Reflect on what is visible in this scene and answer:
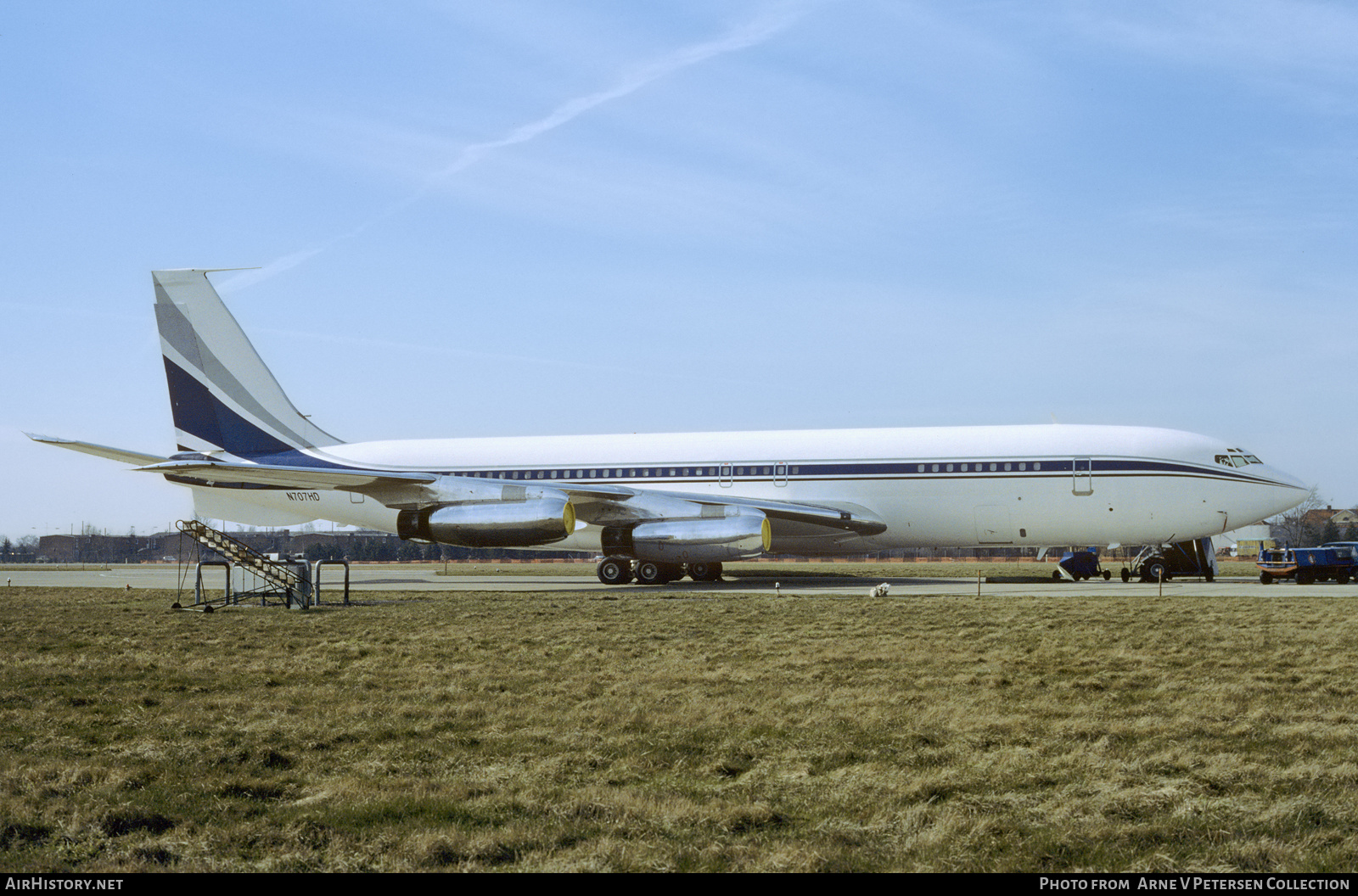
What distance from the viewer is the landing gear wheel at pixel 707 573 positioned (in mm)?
29016

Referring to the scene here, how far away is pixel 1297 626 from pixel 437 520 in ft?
60.7

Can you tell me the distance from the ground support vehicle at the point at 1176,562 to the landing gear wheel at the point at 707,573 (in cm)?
1070

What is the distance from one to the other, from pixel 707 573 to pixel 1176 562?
12.6 meters

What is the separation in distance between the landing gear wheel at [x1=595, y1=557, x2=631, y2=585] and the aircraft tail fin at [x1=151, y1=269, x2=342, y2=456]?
34.9 feet

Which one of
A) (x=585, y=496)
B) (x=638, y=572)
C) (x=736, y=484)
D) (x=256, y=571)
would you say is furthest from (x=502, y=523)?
(x=736, y=484)

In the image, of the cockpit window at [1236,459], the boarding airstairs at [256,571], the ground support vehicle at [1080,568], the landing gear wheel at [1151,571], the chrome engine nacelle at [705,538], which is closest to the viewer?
the boarding airstairs at [256,571]

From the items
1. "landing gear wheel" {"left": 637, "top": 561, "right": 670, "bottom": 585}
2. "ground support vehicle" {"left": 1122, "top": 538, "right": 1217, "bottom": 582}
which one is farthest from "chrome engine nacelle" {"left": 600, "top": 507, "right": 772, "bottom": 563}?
"ground support vehicle" {"left": 1122, "top": 538, "right": 1217, "bottom": 582}

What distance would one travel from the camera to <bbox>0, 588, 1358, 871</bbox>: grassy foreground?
5.00m

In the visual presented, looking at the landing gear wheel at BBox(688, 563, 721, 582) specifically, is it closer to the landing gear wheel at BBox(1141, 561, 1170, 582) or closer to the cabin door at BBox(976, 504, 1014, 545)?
the cabin door at BBox(976, 504, 1014, 545)

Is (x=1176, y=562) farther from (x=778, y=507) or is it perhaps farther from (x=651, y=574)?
(x=651, y=574)

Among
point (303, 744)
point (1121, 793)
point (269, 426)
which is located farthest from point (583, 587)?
point (1121, 793)

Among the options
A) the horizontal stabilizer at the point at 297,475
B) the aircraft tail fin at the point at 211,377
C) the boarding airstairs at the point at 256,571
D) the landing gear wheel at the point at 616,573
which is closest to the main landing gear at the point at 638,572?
the landing gear wheel at the point at 616,573

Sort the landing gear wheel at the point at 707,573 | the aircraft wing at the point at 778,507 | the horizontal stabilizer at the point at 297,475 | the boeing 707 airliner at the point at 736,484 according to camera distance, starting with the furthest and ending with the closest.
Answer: the landing gear wheel at the point at 707,573 < the aircraft wing at the point at 778,507 < the boeing 707 airliner at the point at 736,484 < the horizontal stabilizer at the point at 297,475

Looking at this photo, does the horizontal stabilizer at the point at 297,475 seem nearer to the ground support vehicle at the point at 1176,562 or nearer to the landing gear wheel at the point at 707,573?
the landing gear wheel at the point at 707,573
